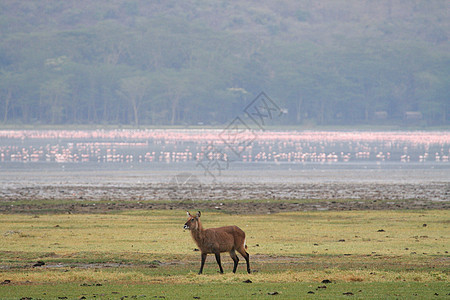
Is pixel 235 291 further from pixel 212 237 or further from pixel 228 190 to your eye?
pixel 228 190

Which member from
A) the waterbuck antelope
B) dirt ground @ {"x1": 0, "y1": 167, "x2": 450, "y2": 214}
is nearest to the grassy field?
the waterbuck antelope

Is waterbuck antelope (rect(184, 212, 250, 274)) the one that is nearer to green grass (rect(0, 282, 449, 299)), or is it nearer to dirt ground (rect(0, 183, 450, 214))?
green grass (rect(0, 282, 449, 299))

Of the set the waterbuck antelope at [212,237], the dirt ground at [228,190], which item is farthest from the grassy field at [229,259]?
the dirt ground at [228,190]

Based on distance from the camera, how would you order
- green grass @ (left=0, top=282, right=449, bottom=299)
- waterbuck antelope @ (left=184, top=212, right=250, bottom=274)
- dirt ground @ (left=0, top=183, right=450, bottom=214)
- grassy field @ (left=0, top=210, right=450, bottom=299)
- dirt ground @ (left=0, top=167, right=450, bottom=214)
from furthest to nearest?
dirt ground @ (left=0, top=167, right=450, bottom=214) < dirt ground @ (left=0, top=183, right=450, bottom=214) < waterbuck antelope @ (left=184, top=212, right=250, bottom=274) < grassy field @ (left=0, top=210, right=450, bottom=299) < green grass @ (left=0, top=282, right=449, bottom=299)

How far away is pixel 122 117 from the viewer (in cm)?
19950

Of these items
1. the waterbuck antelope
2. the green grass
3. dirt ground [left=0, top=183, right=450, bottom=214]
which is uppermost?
the waterbuck antelope

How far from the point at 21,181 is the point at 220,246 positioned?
34454 millimetres

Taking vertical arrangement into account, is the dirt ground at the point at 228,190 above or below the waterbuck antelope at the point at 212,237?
below

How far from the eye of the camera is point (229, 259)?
1773 centimetres

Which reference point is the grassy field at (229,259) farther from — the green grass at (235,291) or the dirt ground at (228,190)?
the dirt ground at (228,190)

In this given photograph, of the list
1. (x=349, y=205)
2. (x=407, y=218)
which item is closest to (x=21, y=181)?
(x=349, y=205)

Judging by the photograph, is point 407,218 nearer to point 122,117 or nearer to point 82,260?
point 82,260

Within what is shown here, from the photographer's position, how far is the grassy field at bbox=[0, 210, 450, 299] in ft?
43.1

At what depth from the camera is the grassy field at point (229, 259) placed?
517 inches
